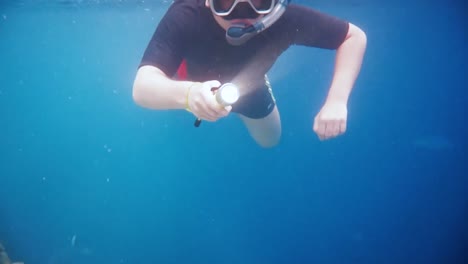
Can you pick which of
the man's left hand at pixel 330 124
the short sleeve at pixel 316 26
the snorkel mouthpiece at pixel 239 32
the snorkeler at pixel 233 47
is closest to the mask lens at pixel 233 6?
the snorkeler at pixel 233 47

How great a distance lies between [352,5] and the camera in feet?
40.0

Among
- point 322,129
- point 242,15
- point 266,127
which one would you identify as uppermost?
point 242,15

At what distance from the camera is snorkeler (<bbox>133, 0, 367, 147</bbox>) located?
252 cm

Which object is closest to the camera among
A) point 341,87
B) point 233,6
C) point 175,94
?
point 175,94

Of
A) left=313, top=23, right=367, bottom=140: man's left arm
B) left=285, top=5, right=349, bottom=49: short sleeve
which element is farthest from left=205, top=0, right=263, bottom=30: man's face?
left=313, top=23, right=367, bottom=140: man's left arm

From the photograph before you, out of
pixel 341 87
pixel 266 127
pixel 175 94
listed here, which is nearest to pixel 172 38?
pixel 175 94

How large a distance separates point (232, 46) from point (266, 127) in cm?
300

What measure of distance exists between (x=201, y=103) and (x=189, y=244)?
1587cm

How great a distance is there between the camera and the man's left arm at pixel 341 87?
2838 millimetres

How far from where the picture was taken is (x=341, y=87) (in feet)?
10.7

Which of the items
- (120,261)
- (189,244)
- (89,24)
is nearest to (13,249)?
(120,261)

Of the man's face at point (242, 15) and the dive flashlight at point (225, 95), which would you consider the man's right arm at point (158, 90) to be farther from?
the man's face at point (242, 15)

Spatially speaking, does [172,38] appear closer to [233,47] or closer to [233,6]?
[233,6]

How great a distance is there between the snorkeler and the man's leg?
7.00 feet
